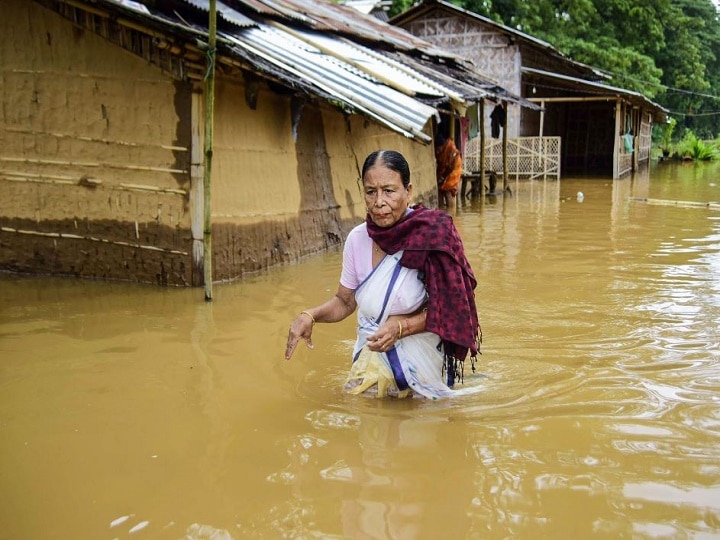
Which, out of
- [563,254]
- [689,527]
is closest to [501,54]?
[563,254]

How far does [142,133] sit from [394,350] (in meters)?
3.90

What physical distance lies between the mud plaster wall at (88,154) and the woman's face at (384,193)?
11.3 feet

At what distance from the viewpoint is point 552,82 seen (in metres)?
21.1

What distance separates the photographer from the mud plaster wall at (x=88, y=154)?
634 centimetres

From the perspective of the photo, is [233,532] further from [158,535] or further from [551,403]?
[551,403]

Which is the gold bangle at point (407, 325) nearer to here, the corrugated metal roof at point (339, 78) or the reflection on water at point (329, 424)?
the reflection on water at point (329, 424)

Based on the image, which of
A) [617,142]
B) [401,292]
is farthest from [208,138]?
[617,142]

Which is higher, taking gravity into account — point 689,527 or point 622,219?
point 622,219

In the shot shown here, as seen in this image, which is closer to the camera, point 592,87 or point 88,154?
point 88,154

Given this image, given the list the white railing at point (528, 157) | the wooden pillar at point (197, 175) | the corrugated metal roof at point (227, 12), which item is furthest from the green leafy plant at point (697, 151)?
the wooden pillar at point (197, 175)

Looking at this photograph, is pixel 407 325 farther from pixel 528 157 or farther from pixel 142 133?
Result: pixel 528 157

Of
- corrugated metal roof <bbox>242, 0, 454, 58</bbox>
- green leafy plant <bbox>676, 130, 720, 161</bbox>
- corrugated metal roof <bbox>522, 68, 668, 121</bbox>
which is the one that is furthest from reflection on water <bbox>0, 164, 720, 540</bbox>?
green leafy plant <bbox>676, 130, 720, 161</bbox>

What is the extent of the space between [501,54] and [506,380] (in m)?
Answer: 17.9

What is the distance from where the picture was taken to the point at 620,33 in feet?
97.0
